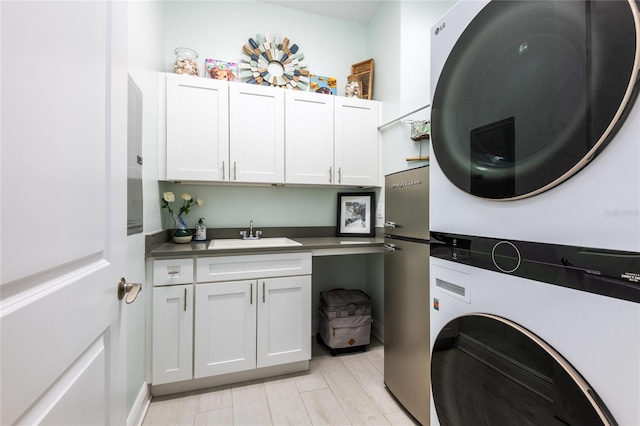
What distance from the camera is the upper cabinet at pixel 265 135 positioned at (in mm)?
1971

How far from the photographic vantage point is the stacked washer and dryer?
1.77ft

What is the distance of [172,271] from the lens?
1.64 metres

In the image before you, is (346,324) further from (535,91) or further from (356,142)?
(535,91)

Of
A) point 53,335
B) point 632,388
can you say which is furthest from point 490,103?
point 53,335

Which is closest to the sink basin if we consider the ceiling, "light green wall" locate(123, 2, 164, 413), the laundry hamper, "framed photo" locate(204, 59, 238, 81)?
"light green wall" locate(123, 2, 164, 413)

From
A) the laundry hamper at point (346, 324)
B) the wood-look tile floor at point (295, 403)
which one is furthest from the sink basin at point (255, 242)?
the wood-look tile floor at point (295, 403)

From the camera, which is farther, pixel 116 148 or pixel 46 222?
pixel 116 148

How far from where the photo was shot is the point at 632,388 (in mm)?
525

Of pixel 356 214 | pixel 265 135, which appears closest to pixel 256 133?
pixel 265 135

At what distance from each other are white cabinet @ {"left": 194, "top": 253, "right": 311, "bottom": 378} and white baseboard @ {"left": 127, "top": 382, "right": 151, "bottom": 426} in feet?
0.89

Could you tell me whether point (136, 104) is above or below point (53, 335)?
above

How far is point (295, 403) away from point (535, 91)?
186 cm

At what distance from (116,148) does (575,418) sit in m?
1.29

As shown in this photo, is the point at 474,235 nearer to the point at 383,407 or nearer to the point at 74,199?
the point at 74,199
